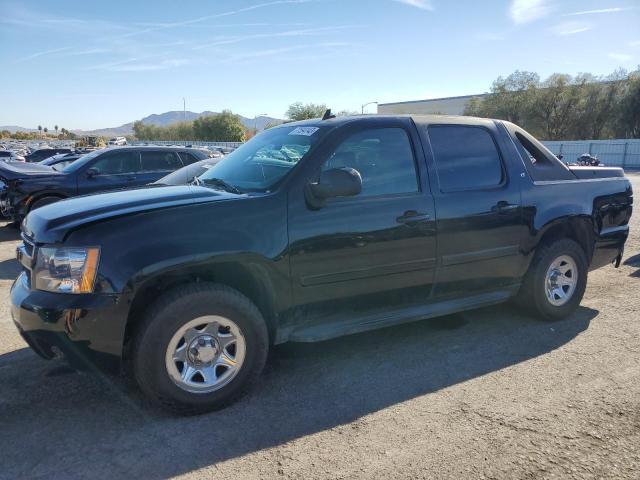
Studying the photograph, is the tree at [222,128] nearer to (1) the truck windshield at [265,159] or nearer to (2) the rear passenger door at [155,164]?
(2) the rear passenger door at [155,164]

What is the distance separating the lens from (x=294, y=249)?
3439 millimetres

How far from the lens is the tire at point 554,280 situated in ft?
15.5

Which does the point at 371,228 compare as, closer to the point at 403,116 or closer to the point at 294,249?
the point at 294,249

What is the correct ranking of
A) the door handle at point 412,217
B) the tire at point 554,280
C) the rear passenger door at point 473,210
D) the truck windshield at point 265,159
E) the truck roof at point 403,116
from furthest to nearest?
the tire at point 554,280 → the rear passenger door at point 473,210 → the truck roof at point 403,116 → the door handle at point 412,217 → the truck windshield at point 265,159

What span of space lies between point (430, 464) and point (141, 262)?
1964mm

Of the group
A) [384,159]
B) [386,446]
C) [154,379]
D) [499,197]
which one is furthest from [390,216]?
[154,379]

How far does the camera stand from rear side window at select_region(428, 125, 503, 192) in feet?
13.7

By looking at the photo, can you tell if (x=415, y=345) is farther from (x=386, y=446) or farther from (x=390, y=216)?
(x=386, y=446)

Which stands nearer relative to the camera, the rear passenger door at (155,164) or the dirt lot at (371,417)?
the dirt lot at (371,417)

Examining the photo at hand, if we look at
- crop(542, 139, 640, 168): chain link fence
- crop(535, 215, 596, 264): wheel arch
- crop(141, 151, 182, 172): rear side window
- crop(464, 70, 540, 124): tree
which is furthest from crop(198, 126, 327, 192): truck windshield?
crop(464, 70, 540, 124): tree

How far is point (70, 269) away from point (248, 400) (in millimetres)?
1406

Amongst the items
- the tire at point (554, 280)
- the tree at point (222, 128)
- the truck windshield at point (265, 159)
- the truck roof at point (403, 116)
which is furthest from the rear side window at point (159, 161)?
the tree at point (222, 128)

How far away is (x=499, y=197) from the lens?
438cm

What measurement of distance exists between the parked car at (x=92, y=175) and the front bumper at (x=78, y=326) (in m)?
6.58
